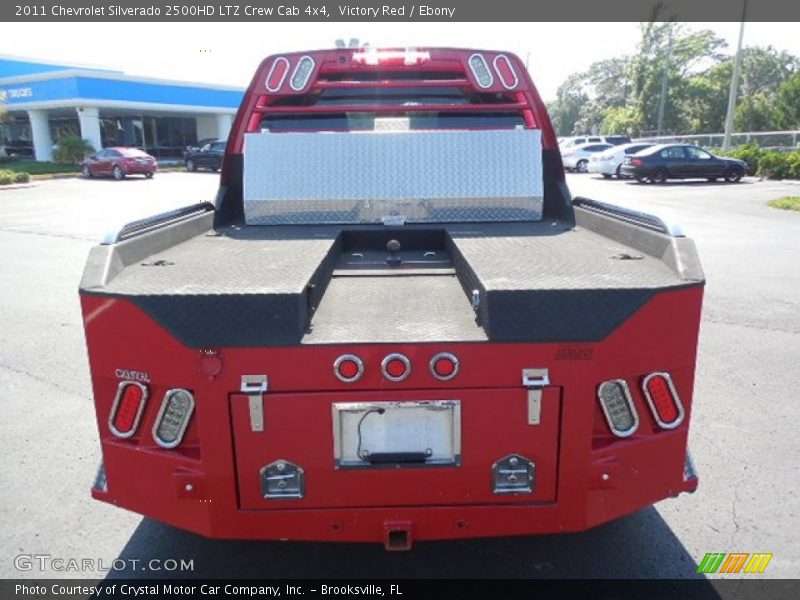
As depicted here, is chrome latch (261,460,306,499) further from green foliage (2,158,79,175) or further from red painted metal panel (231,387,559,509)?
green foliage (2,158,79,175)

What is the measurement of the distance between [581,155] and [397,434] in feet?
110

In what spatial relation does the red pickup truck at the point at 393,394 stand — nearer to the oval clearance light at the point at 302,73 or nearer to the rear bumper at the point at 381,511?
the rear bumper at the point at 381,511

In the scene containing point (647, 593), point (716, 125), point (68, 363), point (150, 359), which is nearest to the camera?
point (150, 359)

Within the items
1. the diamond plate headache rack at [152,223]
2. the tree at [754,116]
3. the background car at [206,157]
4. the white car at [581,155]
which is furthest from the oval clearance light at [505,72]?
the tree at [754,116]

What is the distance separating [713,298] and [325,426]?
22.0 ft

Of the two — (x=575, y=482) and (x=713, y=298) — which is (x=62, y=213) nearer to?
(x=713, y=298)

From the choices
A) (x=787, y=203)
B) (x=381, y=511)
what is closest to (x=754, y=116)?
(x=787, y=203)

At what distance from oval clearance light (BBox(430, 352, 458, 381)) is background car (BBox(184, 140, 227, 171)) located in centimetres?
3359

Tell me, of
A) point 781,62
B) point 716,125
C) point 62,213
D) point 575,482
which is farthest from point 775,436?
point 781,62

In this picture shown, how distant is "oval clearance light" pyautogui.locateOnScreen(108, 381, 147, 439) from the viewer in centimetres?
229

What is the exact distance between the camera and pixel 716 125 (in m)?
54.3

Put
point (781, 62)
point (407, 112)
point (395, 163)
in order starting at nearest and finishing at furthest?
1. point (395, 163)
2. point (407, 112)
3. point (781, 62)

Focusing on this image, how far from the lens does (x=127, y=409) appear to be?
7.66ft

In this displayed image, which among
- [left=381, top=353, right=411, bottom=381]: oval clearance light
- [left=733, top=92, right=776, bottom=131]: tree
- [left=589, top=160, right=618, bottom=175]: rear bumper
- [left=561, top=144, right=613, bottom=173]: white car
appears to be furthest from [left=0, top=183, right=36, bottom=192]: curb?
[left=733, top=92, right=776, bottom=131]: tree
